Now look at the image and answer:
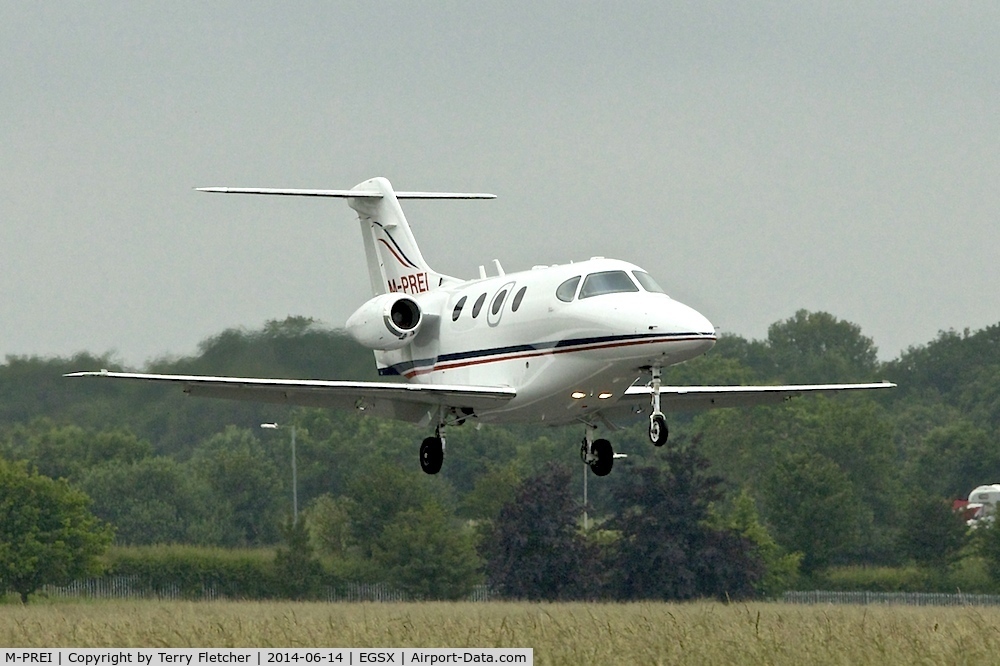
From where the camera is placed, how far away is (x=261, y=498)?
73.4 meters

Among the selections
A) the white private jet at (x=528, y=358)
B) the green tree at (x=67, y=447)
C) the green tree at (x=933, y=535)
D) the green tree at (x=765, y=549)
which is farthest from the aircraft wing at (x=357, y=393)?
the green tree at (x=933, y=535)

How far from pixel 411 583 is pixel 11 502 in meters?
15.3

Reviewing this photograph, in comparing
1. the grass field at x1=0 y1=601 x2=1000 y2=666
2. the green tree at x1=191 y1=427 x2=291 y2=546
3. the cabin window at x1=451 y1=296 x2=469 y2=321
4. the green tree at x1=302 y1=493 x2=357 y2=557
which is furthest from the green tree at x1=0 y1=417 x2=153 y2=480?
the cabin window at x1=451 y1=296 x2=469 y2=321

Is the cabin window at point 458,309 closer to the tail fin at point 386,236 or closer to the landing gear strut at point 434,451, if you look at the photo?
the landing gear strut at point 434,451

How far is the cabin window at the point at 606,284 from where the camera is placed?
29812mm

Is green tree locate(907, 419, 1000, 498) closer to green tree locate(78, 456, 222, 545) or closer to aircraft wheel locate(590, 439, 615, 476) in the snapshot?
green tree locate(78, 456, 222, 545)

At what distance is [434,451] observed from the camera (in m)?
33.2

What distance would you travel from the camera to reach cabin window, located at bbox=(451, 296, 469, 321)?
110ft

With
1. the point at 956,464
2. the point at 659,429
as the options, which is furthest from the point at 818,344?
the point at 659,429

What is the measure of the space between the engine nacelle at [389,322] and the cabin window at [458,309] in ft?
3.25

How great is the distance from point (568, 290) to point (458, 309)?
3.72 m

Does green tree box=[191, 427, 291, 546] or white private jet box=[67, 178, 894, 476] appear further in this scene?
green tree box=[191, 427, 291, 546]

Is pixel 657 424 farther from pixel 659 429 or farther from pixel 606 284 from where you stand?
pixel 606 284

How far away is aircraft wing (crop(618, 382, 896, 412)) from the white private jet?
0.04m
